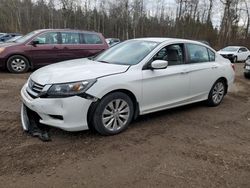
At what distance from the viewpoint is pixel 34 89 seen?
4.32 metres

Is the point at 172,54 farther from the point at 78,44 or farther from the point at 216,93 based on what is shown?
the point at 78,44

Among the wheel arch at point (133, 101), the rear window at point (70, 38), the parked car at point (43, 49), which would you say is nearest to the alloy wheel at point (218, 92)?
the wheel arch at point (133, 101)

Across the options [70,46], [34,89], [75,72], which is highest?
[70,46]

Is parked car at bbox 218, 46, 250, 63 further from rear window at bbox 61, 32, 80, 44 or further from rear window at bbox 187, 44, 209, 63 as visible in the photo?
rear window at bbox 187, 44, 209, 63

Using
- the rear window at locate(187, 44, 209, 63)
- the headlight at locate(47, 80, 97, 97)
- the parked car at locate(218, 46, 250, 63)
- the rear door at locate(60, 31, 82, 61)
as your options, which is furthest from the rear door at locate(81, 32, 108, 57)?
the parked car at locate(218, 46, 250, 63)

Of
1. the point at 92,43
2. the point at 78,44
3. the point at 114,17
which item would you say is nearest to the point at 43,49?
the point at 78,44

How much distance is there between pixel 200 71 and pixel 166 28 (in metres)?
42.4

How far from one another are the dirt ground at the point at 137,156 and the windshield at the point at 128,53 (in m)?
1.13

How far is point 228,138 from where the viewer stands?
4.57 m

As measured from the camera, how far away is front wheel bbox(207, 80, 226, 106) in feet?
20.6

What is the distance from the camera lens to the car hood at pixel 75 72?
13.6 feet

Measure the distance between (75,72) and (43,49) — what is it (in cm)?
627

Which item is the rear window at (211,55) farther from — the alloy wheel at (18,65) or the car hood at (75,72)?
the alloy wheel at (18,65)

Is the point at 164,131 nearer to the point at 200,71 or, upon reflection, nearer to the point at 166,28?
the point at 200,71
